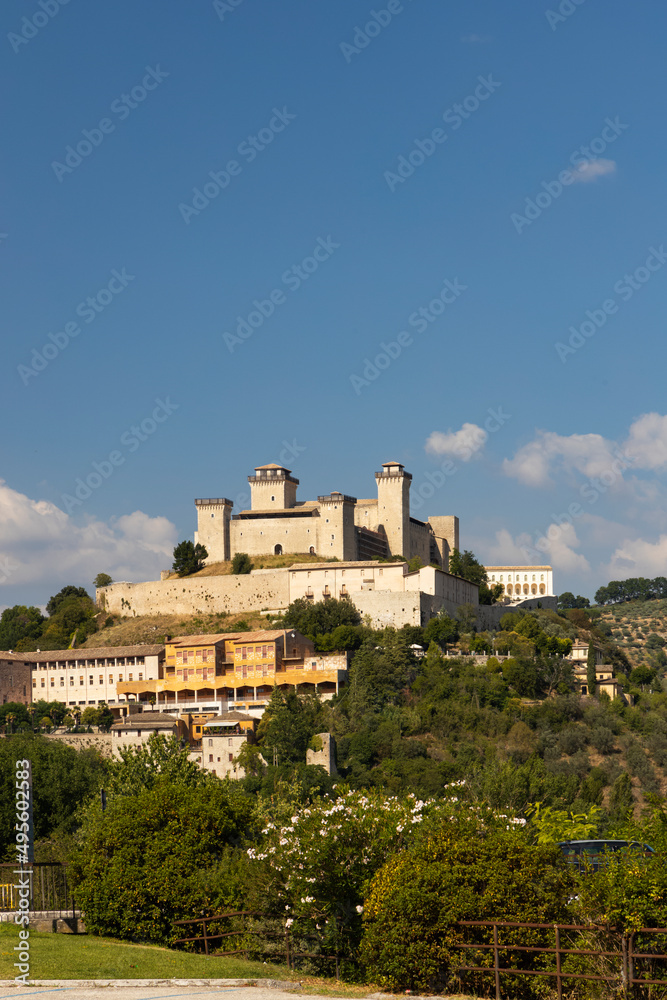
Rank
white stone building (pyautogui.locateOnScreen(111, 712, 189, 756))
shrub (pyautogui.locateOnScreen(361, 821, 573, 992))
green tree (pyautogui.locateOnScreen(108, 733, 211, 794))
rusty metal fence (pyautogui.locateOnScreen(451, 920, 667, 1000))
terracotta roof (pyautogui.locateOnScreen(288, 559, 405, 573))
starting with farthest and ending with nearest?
terracotta roof (pyautogui.locateOnScreen(288, 559, 405, 573))
white stone building (pyautogui.locateOnScreen(111, 712, 189, 756))
green tree (pyautogui.locateOnScreen(108, 733, 211, 794))
shrub (pyautogui.locateOnScreen(361, 821, 573, 992))
rusty metal fence (pyautogui.locateOnScreen(451, 920, 667, 1000))

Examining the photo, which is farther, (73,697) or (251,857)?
(73,697)

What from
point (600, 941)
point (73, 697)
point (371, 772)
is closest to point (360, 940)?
point (600, 941)

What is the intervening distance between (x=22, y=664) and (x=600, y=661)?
119 feet

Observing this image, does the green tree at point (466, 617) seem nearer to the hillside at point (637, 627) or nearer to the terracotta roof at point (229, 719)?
the terracotta roof at point (229, 719)

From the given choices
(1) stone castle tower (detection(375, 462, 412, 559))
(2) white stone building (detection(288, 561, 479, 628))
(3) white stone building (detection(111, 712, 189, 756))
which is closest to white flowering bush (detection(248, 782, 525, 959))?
(3) white stone building (detection(111, 712, 189, 756))

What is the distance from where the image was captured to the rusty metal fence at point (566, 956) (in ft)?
47.3

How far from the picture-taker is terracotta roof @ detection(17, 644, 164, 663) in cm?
7269

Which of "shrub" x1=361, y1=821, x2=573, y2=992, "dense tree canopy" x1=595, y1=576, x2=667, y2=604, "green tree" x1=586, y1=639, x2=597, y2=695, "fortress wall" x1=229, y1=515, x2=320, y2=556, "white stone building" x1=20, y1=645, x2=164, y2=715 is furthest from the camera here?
"dense tree canopy" x1=595, y1=576, x2=667, y2=604

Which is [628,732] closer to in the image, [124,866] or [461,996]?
[124,866]

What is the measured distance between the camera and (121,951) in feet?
61.6

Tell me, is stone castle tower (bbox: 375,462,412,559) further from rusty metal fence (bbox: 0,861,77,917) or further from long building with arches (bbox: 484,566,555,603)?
rusty metal fence (bbox: 0,861,77,917)

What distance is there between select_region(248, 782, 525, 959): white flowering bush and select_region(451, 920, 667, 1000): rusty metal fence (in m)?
2.41

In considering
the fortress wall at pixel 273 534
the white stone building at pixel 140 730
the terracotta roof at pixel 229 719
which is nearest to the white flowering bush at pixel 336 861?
the terracotta roof at pixel 229 719

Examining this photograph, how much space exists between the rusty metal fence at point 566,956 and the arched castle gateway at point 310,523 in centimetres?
6420
